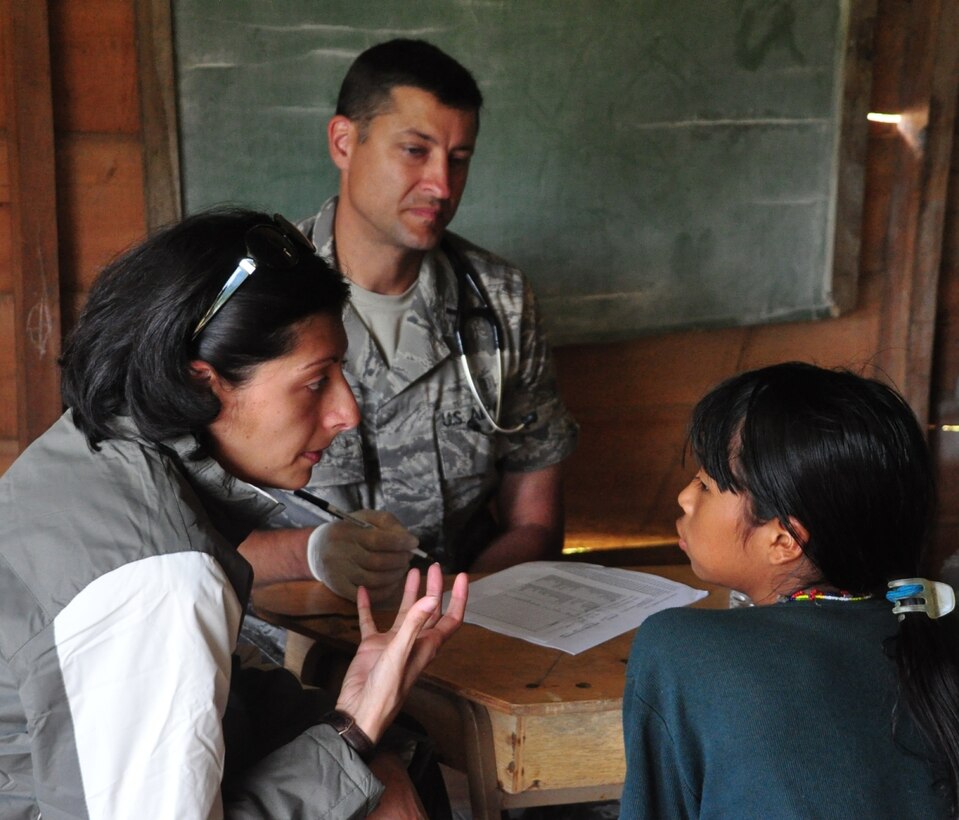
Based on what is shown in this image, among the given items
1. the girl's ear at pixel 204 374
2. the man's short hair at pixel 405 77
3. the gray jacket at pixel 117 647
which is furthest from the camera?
the man's short hair at pixel 405 77

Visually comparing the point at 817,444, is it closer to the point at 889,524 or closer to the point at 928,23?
the point at 889,524

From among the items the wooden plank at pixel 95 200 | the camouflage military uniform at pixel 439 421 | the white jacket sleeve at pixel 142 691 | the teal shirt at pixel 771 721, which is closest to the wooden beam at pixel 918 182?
the camouflage military uniform at pixel 439 421

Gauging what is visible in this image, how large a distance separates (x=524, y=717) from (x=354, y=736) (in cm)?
20

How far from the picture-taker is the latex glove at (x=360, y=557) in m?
1.59

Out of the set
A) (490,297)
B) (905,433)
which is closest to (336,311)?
(905,433)

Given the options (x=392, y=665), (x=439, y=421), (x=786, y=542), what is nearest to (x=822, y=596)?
(x=786, y=542)

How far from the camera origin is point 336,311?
4.15 feet

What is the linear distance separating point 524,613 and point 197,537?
1.99 ft

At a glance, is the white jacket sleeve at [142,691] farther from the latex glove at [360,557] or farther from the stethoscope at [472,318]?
the stethoscope at [472,318]

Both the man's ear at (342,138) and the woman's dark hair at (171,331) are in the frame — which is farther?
the man's ear at (342,138)

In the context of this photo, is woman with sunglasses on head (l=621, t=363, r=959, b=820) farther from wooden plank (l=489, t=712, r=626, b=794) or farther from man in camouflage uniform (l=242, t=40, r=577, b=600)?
man in camouflage uniform (l=242, t=40, r=577, b=600)

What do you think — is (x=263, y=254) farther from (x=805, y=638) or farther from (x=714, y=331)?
(x=714, y=331)

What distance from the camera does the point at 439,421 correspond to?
2.14 meters

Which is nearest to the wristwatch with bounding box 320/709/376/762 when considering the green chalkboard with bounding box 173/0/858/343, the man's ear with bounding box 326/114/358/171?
the man's ear with bounding box 326/114/358/171
